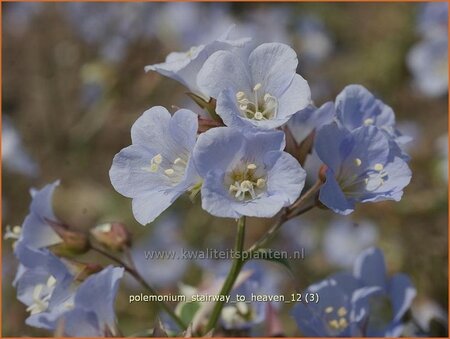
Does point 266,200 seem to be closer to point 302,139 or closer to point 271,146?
point 271,146

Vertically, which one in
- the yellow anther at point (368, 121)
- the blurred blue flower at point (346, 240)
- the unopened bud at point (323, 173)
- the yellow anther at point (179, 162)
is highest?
the yellow anther at point (179, 162)

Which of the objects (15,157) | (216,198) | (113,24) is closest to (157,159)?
(216,198)

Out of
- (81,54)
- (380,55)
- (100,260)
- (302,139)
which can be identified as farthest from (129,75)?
(302,139)

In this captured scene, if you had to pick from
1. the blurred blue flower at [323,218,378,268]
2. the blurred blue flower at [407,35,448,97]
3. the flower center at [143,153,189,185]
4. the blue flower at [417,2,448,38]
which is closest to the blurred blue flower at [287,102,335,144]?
the flower center at [143,153,189,185]

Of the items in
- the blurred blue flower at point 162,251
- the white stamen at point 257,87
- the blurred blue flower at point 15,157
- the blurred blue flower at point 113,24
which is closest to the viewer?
the white stamen at point 257,87

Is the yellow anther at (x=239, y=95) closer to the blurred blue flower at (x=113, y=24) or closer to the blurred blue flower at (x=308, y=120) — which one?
the blurred blue flower at (x=308, y=120)

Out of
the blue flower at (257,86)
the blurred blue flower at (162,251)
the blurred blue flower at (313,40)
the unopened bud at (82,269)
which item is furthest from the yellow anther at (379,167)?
the blurred blue flower at (313,40)

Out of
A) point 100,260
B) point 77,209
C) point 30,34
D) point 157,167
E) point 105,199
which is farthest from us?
point 30,34

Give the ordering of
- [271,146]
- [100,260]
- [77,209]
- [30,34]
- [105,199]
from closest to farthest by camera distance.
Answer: [271,146] < [100,260] < [105,199] < [77,209] < [30,34]
